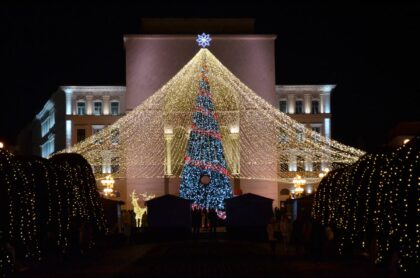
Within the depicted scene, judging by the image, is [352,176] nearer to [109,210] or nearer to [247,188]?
[109,210]

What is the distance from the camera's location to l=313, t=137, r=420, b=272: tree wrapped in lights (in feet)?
52.9

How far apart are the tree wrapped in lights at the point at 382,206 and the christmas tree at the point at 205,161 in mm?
21969

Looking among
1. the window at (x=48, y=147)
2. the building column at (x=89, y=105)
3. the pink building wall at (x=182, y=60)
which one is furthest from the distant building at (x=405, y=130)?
the window at (x=48, y=147)

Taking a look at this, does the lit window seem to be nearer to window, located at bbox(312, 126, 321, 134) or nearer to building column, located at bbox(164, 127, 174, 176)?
window, located at bbox(312, 126, 321, 134)

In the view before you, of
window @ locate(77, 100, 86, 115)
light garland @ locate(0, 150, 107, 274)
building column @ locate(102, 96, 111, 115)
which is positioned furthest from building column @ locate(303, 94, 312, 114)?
light garland @ locate(0, 150, 107, 274)

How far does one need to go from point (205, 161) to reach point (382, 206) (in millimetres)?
33549

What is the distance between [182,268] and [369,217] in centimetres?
498

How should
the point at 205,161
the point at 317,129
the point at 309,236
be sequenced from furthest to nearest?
1. the point at 317,129
2. the point at 205,161
3. the point at 309,236

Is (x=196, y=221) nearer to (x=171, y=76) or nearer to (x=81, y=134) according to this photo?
(x=171, y=76)

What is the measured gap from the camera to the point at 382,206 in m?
19.1

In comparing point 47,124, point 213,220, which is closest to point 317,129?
point 47,124

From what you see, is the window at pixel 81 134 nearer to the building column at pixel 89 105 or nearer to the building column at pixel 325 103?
the building column at pixel 89 105

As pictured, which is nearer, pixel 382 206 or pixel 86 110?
pixel 382 206

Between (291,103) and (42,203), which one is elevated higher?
(291,103)
